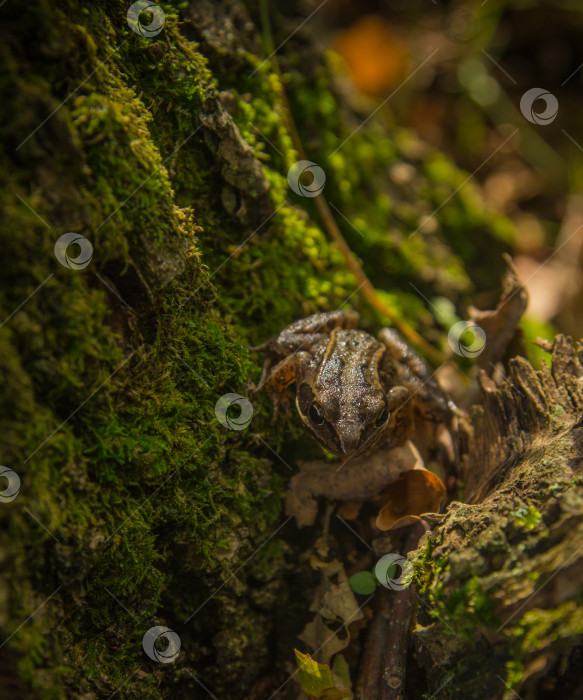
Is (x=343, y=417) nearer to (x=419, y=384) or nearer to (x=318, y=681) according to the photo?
(x=419, y=384)

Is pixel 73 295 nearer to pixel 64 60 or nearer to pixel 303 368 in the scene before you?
pixel 64 60

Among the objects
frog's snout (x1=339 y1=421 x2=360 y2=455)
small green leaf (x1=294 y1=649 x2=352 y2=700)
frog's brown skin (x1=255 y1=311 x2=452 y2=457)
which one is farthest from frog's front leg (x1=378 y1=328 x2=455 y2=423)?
small green leaf (x1=294 y1=649 x2=352 y2=700)

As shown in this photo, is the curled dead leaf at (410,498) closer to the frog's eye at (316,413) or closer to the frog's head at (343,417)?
the frog's head at (343,417)

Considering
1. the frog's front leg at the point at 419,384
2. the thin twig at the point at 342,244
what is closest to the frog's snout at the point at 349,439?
the frog's front leg at the point at 419,384

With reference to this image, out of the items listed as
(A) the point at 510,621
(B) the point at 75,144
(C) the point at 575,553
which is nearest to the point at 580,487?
(C) the point at 575,553

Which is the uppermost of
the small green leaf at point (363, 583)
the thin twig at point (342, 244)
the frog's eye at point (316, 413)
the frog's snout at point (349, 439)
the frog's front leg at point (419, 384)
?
the thin twig at point (342, 244)

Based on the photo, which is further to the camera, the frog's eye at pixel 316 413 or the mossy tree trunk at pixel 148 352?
the frog's eye at pixel 316 413
